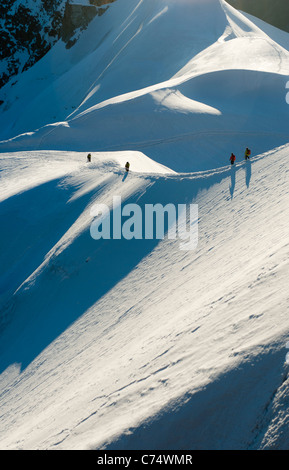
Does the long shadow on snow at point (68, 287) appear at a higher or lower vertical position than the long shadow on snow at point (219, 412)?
higher

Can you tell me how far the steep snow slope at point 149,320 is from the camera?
7250 mm

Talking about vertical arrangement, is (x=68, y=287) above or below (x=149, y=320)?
above

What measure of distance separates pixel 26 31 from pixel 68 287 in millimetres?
76728

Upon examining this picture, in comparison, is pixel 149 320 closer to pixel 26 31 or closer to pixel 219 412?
pixel 219 412

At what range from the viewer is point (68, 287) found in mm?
15547

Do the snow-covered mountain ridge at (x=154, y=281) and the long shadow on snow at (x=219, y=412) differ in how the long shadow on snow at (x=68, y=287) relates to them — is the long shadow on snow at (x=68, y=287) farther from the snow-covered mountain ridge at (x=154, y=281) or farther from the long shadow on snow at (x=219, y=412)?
the long shadow on snow at (x=219, y=412)

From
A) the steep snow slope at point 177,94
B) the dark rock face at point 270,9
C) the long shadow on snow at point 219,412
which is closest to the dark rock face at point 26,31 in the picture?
the steep snow slope at point 177,94

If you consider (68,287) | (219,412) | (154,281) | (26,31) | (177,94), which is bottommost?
(219,412)

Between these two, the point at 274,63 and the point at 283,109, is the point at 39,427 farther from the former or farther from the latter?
the point at 274,63

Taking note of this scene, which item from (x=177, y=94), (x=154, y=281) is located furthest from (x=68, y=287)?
(x=177, y=94)

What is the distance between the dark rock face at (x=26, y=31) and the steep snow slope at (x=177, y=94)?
23313 millimetres

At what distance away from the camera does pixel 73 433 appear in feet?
27.5

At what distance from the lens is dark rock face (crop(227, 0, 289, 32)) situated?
93.5 metres
